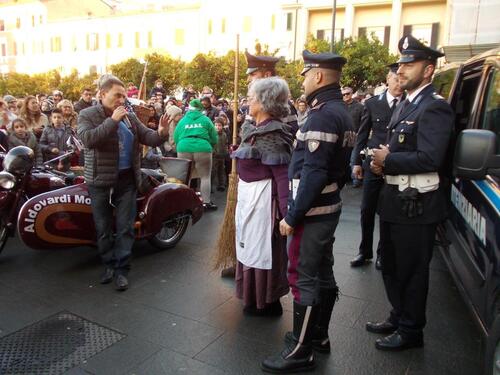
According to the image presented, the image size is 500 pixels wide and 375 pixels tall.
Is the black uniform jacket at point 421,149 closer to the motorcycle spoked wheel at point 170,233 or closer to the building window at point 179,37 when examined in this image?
the motorcycle spoked wheel at point 170,233

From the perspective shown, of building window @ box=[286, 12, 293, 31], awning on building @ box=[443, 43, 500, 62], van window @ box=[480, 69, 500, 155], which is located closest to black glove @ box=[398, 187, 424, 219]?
van window @ box=[480, 69, 500, 155]

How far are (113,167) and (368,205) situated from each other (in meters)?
2.49

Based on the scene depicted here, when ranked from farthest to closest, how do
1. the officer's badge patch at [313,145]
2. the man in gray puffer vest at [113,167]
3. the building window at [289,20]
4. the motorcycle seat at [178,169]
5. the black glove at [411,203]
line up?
the building window at [289,20]
the motorcycle seat at [178,169]
the man in gray puffer vest at [113,167]
the black glove at [411,203]
the officer's badge patch at [313,145]

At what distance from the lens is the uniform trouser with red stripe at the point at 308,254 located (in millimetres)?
2771

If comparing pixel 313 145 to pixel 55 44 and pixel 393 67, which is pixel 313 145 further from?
pixel 55 44

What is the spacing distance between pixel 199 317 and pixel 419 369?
164cm

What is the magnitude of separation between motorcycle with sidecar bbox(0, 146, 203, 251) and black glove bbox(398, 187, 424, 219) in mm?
2834

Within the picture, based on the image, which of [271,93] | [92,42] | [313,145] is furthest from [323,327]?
[92,42]

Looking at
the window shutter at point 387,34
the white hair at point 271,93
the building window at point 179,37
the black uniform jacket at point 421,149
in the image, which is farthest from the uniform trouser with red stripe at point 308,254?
the building window at point 179,37

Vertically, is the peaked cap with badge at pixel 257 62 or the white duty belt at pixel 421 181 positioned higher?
the peaked cap with badge at pixel 257 62

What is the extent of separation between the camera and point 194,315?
3.65m

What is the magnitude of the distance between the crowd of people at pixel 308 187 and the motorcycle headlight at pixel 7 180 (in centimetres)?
92

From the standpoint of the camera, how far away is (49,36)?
63.4 m

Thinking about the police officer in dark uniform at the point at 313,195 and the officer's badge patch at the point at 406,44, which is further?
the officer's badge patch at the point at 406,44
